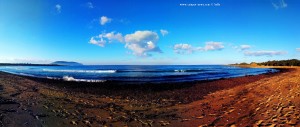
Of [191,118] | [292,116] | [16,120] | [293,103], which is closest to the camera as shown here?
[292,116]

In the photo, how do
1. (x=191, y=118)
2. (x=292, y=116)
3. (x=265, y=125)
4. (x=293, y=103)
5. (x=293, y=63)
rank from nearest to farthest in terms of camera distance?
(x=265, y=125), (x=292, y=116), (x=191, y=118), (x=293, y=103), (x=293, y=63)

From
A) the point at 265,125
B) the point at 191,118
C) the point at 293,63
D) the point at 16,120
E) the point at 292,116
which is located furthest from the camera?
the point at 293,63

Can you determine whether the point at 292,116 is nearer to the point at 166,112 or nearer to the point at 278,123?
the point at 278,123

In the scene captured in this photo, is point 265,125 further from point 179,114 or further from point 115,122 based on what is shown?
point 115,122

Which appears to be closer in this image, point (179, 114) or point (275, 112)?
point (275, 112)

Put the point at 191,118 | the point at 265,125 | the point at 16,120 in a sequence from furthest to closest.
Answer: the point at 191,118, the point at 16,120, the point at 265,125

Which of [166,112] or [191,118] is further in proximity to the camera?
[166,112]

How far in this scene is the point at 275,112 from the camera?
308 inches

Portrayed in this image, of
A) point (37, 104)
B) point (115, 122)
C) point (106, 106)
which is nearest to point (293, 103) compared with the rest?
point (115, 122)

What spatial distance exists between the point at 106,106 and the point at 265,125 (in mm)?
6768

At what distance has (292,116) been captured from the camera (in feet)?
23.3

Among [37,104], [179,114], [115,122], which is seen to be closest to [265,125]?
[179,114]

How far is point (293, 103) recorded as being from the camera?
29.1ft

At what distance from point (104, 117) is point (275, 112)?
6.10 metres
